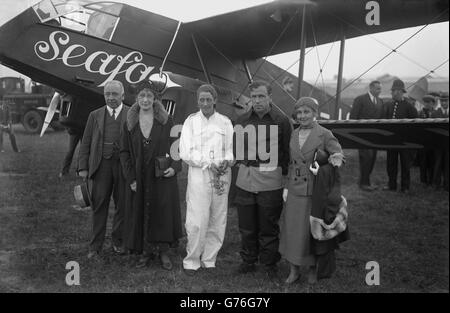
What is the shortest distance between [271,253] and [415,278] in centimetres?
108

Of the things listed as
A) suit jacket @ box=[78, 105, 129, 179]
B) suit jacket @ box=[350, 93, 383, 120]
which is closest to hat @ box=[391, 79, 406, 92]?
suit jacket @ box=[350, 93, 383, 120]

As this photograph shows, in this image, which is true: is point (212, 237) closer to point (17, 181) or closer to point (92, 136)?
point (92, 136)

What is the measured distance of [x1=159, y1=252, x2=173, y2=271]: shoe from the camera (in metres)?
3.48

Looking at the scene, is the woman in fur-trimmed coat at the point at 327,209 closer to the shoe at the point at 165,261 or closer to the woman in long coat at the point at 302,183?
the woman in long coat at the point at 302,183

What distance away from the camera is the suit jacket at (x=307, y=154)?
10.1 ft

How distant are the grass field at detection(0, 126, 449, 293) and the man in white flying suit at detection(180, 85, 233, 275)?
0.35m

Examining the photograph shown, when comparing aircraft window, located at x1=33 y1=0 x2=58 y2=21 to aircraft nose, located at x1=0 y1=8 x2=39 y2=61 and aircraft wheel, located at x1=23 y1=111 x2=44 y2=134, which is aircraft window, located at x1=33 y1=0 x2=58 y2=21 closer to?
aircraft nose, located at x1=0 y1=8 x2=39 y2=61

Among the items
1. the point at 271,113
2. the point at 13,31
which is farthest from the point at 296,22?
the point at 13,31

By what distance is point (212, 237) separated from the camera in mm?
3510

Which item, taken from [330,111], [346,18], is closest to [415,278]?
[346,18]

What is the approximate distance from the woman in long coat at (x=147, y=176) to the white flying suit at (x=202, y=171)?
169 millimetres

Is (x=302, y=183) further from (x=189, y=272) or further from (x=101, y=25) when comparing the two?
(x=101, y=25)

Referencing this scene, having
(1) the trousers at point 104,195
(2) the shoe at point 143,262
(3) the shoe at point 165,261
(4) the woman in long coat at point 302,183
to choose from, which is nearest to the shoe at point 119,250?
(1) the trousers at point 104,195
